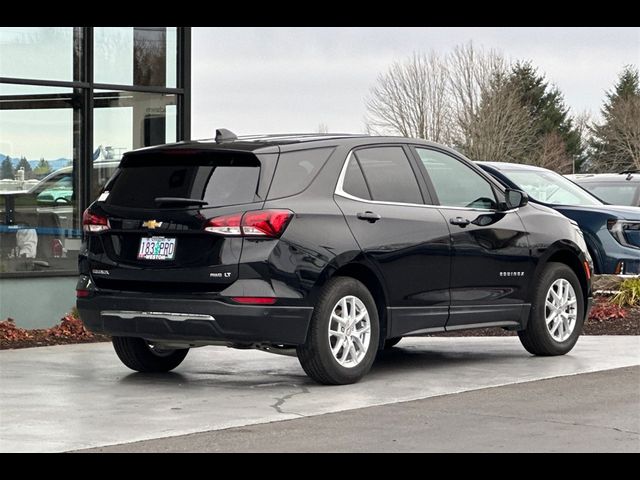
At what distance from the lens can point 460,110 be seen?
67.1 metres

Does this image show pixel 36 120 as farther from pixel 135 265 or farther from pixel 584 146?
pixel 584 146

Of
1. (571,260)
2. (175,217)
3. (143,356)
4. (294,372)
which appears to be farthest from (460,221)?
(143,356)

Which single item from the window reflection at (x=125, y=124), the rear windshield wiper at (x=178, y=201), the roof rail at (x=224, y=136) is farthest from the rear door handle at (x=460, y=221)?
the window reflection at (x=125, y=124)

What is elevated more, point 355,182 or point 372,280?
point 355,182

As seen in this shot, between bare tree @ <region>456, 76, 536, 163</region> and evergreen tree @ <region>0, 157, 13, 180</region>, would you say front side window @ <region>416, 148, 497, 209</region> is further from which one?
bare tree @ <region>456, 76, 536, 163</region>

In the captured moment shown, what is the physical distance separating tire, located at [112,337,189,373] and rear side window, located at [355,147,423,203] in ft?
6.79

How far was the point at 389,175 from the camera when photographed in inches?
403

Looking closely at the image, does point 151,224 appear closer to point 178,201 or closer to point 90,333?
point 178,201

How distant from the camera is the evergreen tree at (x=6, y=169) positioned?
14625mm

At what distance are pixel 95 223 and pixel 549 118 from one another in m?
68.8

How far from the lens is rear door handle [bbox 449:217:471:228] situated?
1050 centimetres

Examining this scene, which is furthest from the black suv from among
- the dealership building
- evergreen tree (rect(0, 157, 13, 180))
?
evergreen tree (rect(0, 157, 13, 180))
